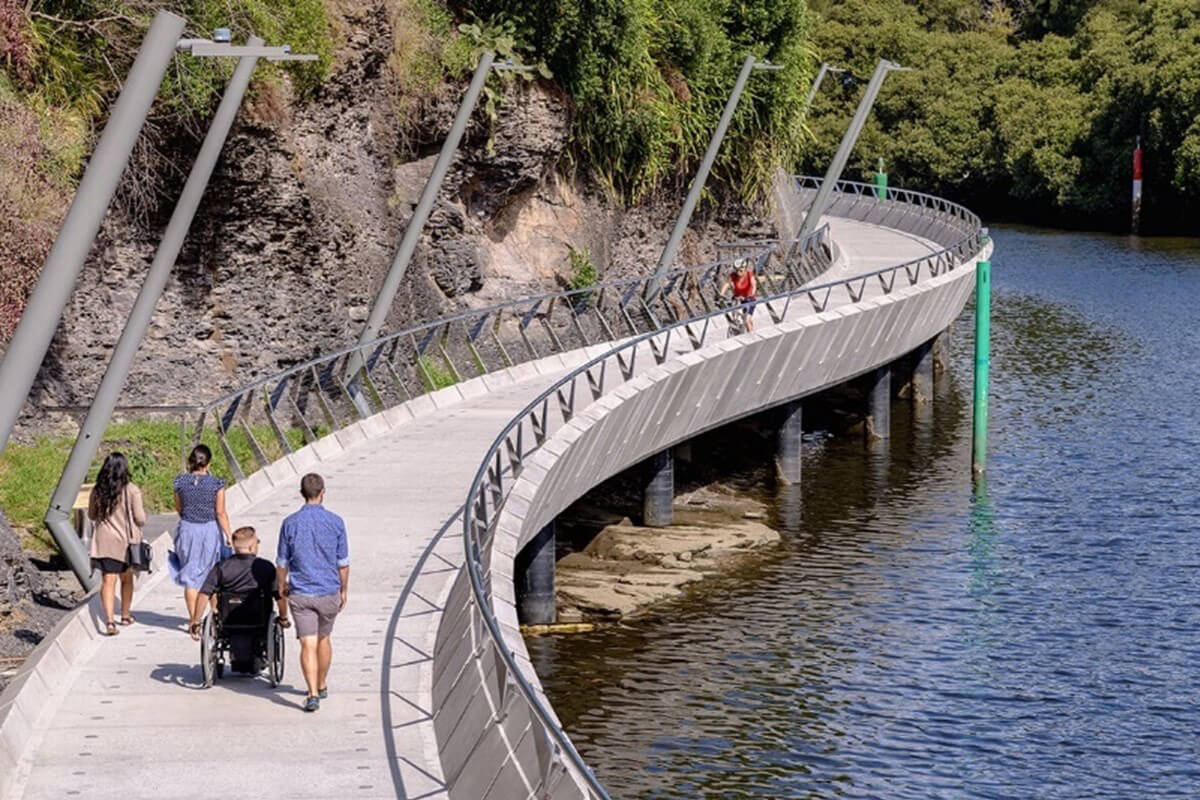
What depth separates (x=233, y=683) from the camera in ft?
57.2

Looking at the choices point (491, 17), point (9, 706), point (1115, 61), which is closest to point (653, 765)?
point (9, 706)

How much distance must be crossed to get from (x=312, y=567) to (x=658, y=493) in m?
20.3

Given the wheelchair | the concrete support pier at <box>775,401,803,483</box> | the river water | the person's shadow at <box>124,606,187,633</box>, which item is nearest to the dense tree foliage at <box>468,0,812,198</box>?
the river water

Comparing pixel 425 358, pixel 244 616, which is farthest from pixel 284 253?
pixel 244 616

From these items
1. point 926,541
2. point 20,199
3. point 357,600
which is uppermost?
point 20,199

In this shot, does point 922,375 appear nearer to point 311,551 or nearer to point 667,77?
point 667,77

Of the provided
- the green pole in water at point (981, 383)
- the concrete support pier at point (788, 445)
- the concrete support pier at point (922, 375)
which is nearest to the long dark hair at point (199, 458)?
the concrete support pier at point (788, 445)

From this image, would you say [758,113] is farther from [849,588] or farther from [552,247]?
[849,588]

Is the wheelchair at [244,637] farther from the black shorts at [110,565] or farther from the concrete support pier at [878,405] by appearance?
the concrete support pier at [878,405]

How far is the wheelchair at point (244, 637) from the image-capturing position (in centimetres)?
1700

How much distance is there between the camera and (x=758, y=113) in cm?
5947

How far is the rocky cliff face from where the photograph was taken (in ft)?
108

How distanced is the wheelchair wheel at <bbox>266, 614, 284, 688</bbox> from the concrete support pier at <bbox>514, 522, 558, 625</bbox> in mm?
11529

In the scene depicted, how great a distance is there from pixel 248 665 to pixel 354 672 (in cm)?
90
